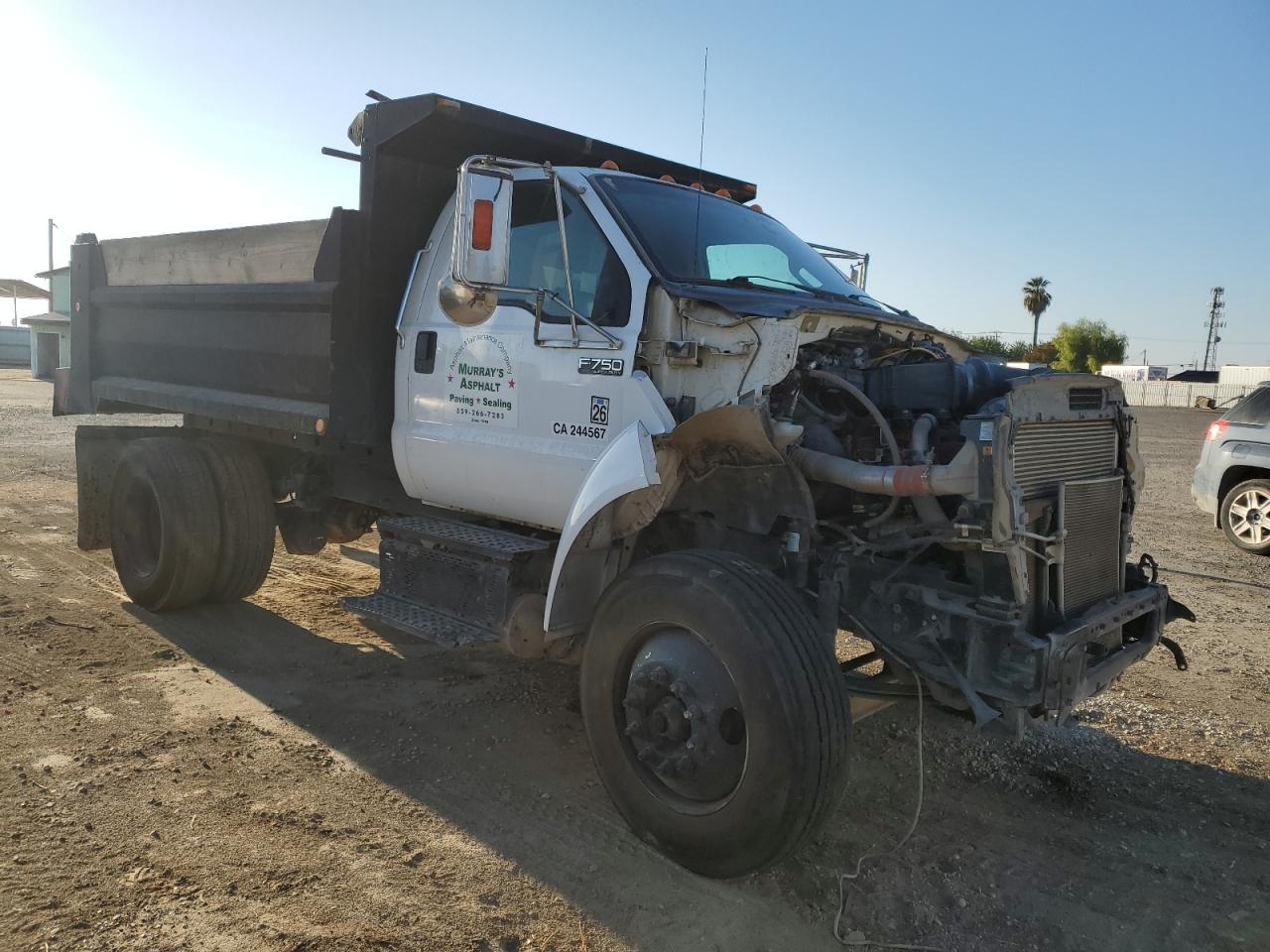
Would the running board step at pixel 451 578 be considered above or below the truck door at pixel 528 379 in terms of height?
below

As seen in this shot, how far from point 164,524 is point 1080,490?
511 cm

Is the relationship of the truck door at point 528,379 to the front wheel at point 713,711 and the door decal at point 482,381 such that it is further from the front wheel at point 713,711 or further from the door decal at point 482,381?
the front wheel at point 713,711

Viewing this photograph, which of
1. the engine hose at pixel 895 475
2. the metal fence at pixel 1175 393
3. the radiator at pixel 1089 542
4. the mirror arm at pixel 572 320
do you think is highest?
the metal fence at pixel 1175 393

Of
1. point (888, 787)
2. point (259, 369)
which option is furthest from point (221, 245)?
point (888, 787)

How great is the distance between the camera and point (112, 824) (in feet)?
11.3

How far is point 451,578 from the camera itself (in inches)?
172

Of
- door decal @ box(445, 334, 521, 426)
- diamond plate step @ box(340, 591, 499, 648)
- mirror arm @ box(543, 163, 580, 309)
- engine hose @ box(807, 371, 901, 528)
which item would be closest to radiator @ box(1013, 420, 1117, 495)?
engine hose @ box(807, 371, 901, 528)

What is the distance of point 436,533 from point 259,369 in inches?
68.5

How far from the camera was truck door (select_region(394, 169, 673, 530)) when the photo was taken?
388 centimetres

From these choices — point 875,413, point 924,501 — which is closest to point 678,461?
point 875,413

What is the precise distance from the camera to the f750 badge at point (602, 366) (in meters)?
3.80

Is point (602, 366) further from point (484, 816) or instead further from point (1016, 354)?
point (1016, 354)

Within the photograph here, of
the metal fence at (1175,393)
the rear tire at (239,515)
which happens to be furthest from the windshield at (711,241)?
the metal fence at (1175,393)

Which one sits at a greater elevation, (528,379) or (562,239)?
(562,239)
